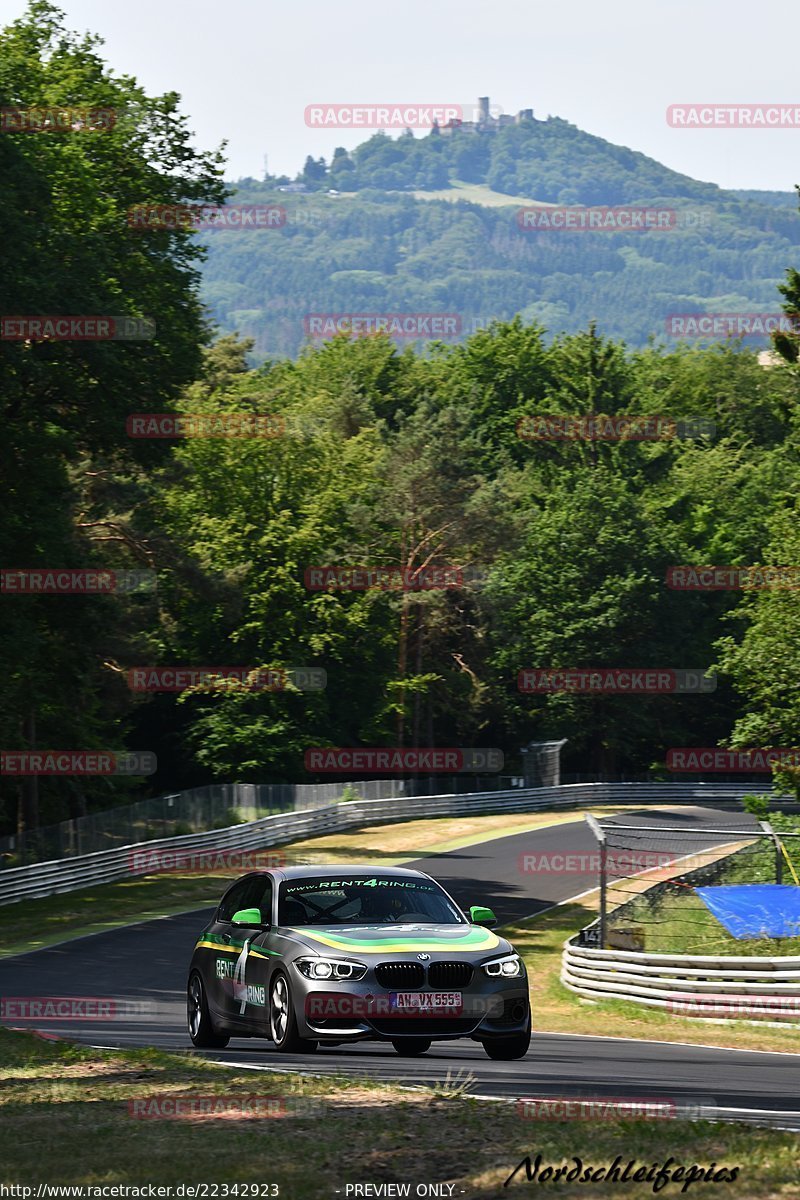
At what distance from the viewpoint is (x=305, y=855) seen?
4803 cm

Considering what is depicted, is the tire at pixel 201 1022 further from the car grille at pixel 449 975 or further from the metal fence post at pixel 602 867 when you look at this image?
the metal fence post at pixel 602 867

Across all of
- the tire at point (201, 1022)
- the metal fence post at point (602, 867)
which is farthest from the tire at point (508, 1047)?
the metal fence post at point (602, 867)

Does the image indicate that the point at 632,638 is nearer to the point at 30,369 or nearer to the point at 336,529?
the point at 336,529

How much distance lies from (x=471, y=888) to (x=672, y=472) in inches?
2208

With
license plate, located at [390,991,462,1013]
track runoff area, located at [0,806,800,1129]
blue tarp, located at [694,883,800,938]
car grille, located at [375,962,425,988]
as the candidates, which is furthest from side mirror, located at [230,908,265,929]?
blue tarp, located at [694,883,800,938]

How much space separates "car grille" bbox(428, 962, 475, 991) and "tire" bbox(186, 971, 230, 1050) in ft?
9.76

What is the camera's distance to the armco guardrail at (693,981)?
2028 cm

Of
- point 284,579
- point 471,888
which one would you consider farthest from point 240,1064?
point 284,579

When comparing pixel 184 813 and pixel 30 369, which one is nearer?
pixel 30 369

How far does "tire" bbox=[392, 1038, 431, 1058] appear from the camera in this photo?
12727mm

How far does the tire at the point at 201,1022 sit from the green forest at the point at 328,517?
2017 cm

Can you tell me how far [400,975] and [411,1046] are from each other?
5.20 feet

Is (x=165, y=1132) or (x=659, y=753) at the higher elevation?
(x=165, y=1132)

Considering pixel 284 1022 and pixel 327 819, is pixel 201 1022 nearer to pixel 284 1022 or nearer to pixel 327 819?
pixel 284 1022
